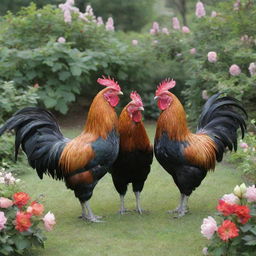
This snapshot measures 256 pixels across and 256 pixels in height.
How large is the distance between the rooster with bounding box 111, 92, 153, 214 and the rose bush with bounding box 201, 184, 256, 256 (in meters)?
1.85

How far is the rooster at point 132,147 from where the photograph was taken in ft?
21.7

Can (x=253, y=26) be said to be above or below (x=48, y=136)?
above

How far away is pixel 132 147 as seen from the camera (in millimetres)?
6680

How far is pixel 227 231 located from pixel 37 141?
258 cm

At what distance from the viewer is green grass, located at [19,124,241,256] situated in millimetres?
5773

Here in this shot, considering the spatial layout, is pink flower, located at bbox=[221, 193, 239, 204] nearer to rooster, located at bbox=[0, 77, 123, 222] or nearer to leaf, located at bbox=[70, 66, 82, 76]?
rooster, located at bbox=[0, 77, 123, 222]

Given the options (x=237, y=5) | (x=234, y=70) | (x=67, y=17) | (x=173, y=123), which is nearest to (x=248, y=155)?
(x=173, y=123)

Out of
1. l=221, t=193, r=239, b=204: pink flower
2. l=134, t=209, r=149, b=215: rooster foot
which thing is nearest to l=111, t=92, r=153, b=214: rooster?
l=134, t=209, r=149, b=215: rooster foot

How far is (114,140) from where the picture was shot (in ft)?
21.3

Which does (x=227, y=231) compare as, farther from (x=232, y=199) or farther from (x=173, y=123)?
(x=173, y=123)

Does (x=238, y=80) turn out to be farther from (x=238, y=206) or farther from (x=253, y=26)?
(x=238, y=206)

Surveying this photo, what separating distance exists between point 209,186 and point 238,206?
3340 mm

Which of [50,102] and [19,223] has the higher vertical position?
[19,223]

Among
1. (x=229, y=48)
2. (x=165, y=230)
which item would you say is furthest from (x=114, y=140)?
(x=229, y=48)
